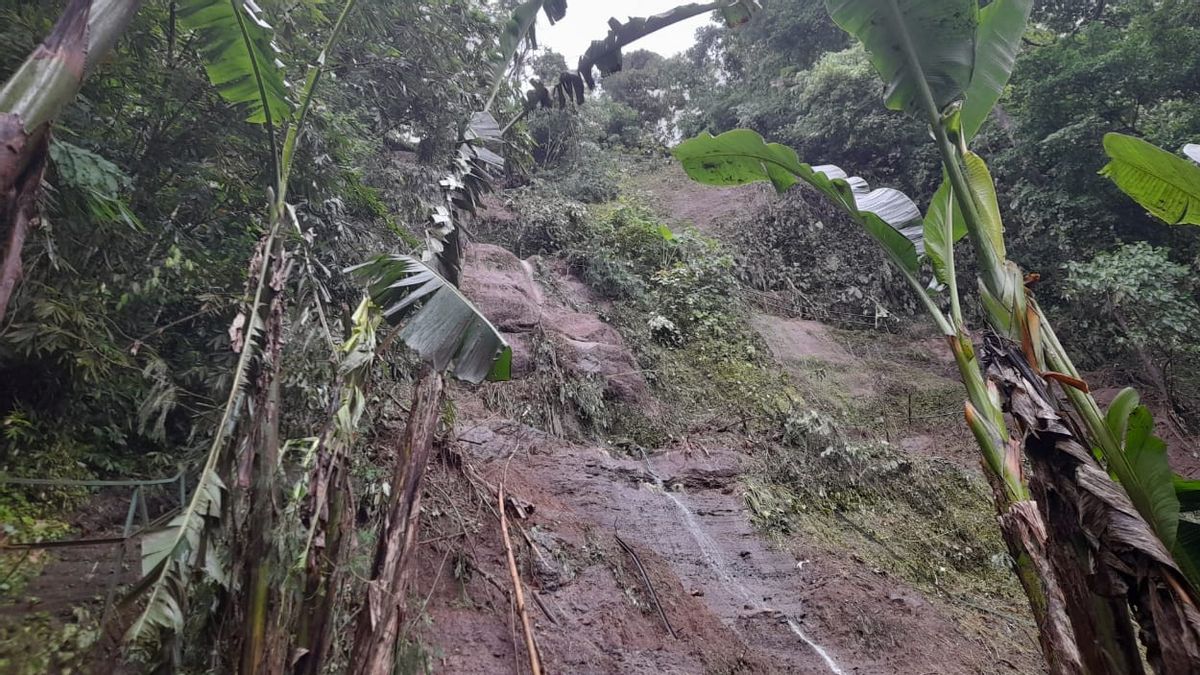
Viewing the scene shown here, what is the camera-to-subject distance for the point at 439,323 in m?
2.77

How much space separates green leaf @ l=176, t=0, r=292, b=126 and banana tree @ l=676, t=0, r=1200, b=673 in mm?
2359

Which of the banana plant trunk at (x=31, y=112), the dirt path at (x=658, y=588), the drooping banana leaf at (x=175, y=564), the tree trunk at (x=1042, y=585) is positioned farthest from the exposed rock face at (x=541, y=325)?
the banana plant trunk at (x=31, y=112)

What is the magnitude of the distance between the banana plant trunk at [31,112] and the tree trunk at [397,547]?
4.78ft

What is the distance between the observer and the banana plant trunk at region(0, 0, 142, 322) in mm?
1398

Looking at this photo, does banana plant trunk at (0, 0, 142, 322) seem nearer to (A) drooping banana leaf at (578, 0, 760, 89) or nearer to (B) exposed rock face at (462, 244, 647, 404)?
(A) drooping banana leaf at (578, 0, 760, 89)

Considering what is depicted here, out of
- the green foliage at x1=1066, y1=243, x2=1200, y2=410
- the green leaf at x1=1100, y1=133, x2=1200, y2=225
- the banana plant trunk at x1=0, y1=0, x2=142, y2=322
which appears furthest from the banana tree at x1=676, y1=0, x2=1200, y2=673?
the green foliage at x1=1066, y1=243, x2=1200, y2=410

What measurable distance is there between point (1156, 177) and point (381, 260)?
3620 mm

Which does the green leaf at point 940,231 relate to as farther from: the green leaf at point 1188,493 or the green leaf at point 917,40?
the green leaf at point 1188,493

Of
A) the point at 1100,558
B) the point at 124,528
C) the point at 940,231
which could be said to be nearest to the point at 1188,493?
the point at 1100,558

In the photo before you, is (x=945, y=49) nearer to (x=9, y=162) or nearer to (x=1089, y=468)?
(x=1089, y=468)

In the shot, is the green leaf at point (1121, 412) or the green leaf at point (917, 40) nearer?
the green leaf at point (1121, 412)

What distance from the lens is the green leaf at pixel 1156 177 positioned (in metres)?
2.38

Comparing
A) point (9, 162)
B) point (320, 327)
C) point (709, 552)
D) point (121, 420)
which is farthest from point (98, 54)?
point (709, 552)

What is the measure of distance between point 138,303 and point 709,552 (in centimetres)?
443
